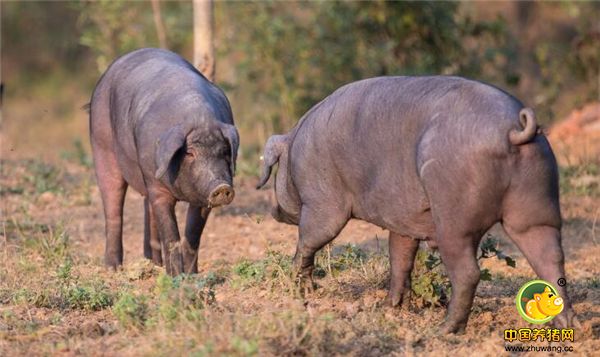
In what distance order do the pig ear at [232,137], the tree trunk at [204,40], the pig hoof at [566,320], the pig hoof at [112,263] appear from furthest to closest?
the tree trunk at [204,40], the pig hoof at [112,263], the pig ear at [232,137], the pig hoof at [566,320]

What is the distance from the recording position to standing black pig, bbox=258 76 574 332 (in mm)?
5629

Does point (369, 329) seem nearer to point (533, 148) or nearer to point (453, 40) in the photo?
point (533, 148)

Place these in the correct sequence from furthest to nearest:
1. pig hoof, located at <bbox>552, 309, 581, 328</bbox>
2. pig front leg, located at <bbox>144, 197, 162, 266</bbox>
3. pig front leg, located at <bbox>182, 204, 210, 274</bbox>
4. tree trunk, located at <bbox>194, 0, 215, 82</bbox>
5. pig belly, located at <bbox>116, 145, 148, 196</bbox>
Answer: tree trunk, located at <bbox>194, 0, 215, 82</bbox> → pig front leg, located at <bbox>144, 197, 162, 266</bbox> → pig belly, located at <bbox>116, 145, 148, 196</bbox> → pig front leg, located at <bbox>182, 204, 210, 274</bbox> → pig hoof, located at <bbox>552, 309, 581, 328</bbox>

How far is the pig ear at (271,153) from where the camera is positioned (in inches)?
284

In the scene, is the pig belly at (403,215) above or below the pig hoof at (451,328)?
above

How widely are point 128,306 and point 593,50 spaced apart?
464 inches

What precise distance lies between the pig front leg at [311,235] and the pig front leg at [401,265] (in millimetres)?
353

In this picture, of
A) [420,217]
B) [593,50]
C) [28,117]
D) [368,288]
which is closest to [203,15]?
[368,288]

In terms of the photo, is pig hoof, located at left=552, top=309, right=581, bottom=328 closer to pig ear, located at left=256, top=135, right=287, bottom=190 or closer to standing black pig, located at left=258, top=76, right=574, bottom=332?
standing black pig, located at left=258, top=76, right=574, bottom=332

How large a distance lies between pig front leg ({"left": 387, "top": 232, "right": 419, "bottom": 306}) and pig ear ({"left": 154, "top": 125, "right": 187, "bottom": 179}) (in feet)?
4.99

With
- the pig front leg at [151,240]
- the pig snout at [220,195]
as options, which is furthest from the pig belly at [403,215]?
the pig front leg at [151,240]

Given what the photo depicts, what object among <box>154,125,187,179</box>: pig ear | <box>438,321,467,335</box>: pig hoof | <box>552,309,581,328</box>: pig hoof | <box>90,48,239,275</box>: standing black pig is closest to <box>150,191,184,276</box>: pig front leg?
<box>90,48,239,275</box>: standing black pig

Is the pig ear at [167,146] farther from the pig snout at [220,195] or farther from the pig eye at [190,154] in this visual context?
the pig snout at [220,195]

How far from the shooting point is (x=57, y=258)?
8.36 meters
